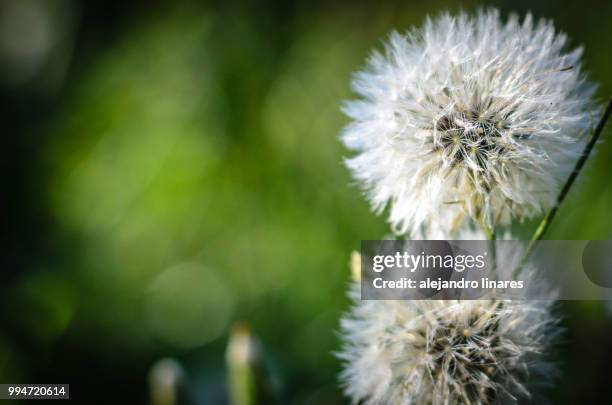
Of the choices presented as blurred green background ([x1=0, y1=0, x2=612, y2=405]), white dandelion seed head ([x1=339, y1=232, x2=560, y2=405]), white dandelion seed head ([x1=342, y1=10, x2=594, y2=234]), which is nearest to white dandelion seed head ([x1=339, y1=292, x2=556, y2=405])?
white dandelion seed head ([x1=339, y1=232, x2=560, y2=405])

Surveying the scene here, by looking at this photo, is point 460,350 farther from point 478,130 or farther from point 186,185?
point 186,185

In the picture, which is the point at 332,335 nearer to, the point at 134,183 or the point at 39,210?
the point at 134,183

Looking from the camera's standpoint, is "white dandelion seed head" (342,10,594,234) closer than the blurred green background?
Yes

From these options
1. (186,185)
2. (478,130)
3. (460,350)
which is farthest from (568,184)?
(186,185)

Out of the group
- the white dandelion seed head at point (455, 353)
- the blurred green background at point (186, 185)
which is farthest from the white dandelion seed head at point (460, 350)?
the blurred green background at point (186, 185)

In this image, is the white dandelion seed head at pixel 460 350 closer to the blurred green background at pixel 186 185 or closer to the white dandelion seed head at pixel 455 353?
the white dandelion seed head at pixel 455 353

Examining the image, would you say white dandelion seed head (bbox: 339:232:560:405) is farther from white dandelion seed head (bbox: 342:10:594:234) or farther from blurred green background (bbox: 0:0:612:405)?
blurred green background (bbox: 0:0:612:405)
